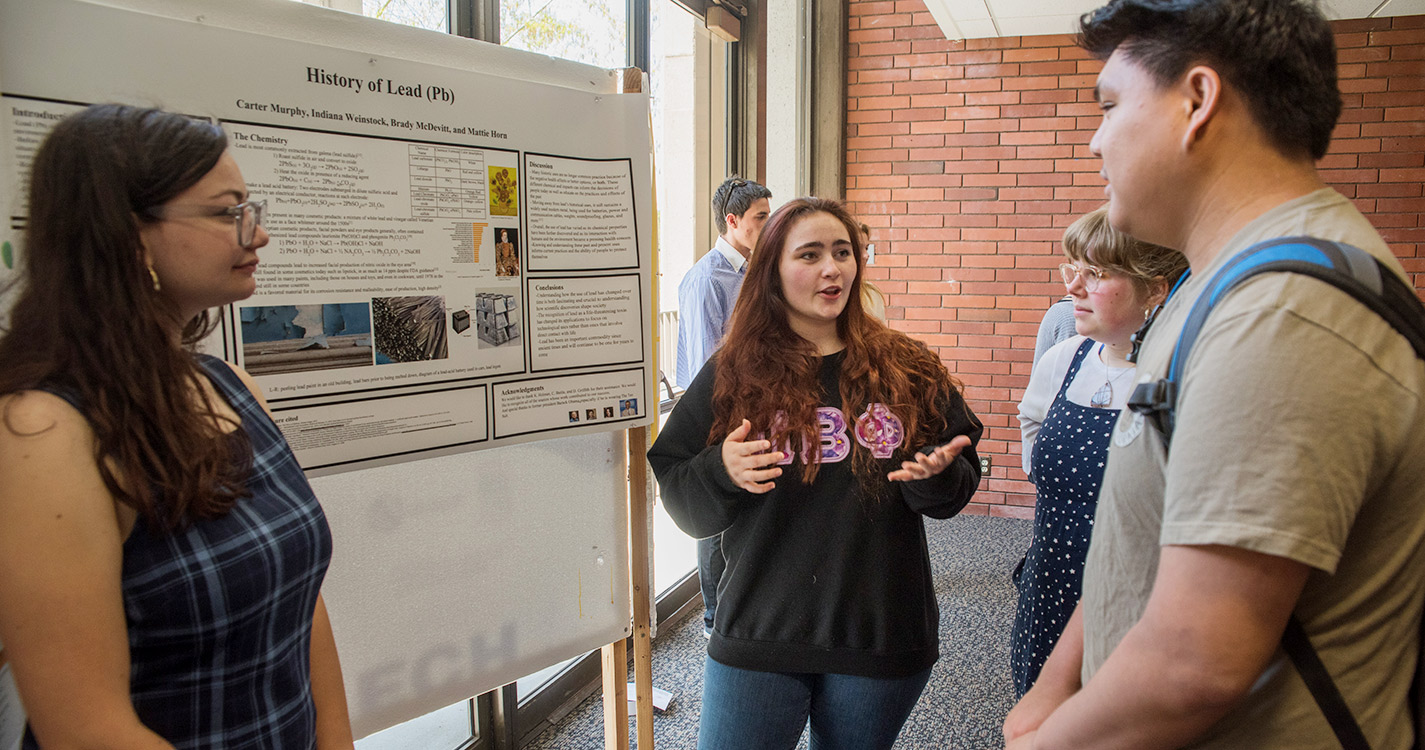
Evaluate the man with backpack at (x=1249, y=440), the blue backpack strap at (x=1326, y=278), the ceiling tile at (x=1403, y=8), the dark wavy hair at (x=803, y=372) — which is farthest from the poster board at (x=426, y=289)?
the ceiling tile at (x=1403, y=8)

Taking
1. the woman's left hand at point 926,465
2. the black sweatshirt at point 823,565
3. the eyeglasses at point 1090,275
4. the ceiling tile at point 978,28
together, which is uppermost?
the ceiling tile at point 978,28

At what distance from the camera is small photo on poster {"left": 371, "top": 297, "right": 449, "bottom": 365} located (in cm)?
141

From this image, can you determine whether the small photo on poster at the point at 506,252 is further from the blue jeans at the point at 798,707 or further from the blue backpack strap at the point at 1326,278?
the blue backpack strap at the point at 1326,278

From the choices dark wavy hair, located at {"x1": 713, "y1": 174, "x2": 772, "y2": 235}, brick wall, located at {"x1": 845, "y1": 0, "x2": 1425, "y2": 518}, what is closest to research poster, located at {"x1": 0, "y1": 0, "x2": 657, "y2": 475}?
dark wavy hair, located at {"x1": 713, "y1": 174, "x2": 772, "y2": 235}

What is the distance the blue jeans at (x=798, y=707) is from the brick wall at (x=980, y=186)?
3618 mm

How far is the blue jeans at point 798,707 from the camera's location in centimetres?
143

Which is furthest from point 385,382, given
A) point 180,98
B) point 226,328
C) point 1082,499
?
point 1082,499

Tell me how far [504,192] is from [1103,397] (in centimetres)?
119

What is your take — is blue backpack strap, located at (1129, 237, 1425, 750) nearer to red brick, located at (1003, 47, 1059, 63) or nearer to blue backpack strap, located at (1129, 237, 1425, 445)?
blue backpack strap, located at (1129, 237, 1425, 445)

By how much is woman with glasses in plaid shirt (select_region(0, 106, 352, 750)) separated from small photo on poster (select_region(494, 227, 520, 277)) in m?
0.56

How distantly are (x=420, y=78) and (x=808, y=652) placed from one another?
1.21 meters

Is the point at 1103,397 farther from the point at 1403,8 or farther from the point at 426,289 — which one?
the point at 1403,8

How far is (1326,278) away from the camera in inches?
24.0

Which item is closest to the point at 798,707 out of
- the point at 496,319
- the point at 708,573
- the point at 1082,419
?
the point at 1082,419
